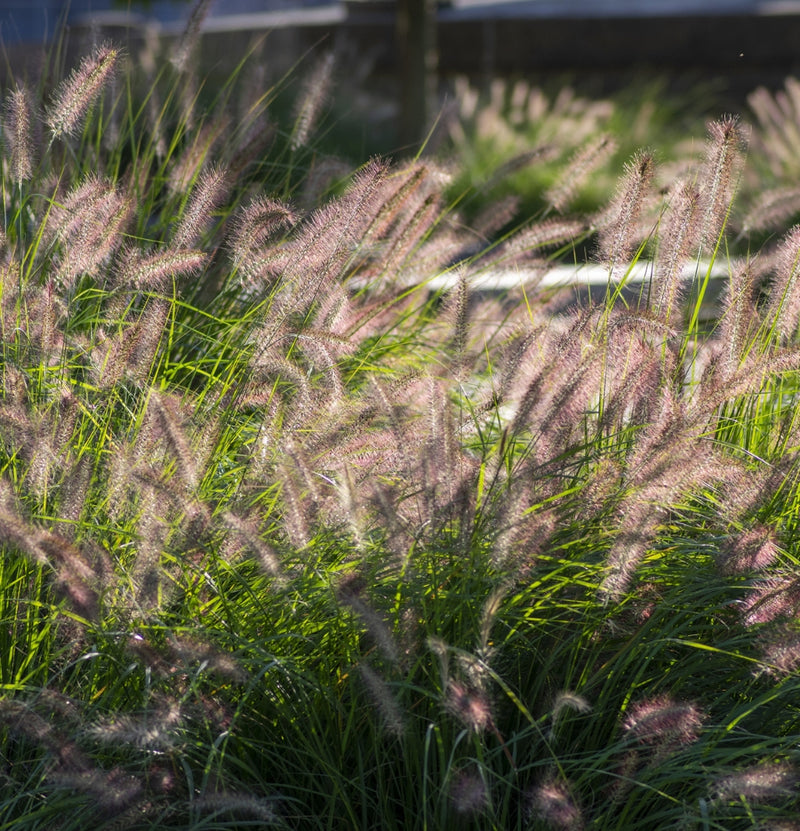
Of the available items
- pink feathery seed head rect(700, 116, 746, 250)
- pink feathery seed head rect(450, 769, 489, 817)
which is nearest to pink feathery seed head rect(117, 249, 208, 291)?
pink feathery seed head rect(700, 116, 746, 250)

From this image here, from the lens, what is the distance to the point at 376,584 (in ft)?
6.78

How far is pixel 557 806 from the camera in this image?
1717 mm

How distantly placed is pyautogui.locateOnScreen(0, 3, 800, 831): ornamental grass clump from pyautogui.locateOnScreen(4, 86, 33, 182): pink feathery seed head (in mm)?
108

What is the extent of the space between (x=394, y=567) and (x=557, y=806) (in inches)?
21.6

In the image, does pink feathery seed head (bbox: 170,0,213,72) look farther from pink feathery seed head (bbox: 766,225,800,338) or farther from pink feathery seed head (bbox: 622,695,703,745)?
pink feathery seed head (bbox: 622,695,703,745)

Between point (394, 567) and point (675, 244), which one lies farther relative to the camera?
point (675, 244)

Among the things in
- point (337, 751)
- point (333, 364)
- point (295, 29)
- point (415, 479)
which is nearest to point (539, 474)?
point (415, 479)

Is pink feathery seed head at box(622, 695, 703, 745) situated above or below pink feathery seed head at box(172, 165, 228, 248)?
below

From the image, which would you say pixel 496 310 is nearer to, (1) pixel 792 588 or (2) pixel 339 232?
(2) pixel 339 232

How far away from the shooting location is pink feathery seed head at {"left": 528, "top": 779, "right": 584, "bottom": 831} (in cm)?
169

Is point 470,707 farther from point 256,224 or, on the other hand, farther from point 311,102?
point 311,102

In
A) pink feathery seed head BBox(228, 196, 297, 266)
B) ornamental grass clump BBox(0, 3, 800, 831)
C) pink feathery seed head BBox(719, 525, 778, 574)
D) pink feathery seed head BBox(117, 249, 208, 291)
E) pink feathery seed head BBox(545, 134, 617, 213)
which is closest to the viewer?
ornamental grass clump BBox(0, 3, 800, 831)

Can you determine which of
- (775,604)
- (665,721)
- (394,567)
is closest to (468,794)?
(665,721)

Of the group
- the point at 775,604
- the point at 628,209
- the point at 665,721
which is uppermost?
the point at 628,209
